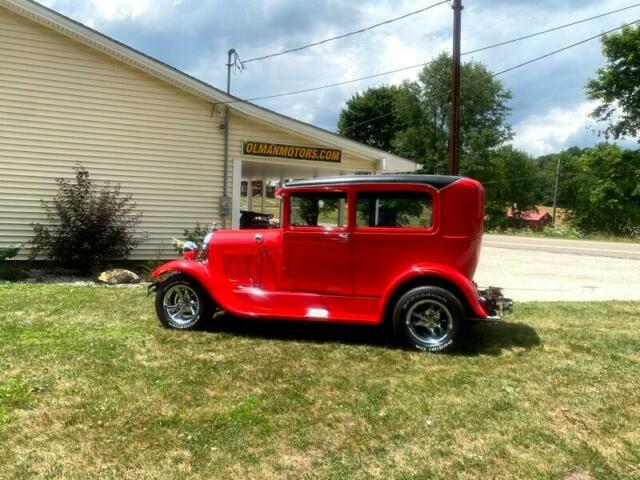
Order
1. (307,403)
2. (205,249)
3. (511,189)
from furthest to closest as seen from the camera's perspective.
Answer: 1. (511,189)
2. (205,249)
3. (307,403)

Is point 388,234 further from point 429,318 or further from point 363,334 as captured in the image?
point 363,334

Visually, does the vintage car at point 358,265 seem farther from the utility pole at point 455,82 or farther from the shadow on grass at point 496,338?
the utility pole at point 455,82

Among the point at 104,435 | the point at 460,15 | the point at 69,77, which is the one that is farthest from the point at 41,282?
the point at 460,15

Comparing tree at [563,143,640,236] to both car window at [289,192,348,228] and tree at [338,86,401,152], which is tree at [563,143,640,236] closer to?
tree at [338,86,401,152]

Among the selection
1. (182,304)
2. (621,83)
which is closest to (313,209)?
(182,304)

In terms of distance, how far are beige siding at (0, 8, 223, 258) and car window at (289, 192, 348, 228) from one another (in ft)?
19.0

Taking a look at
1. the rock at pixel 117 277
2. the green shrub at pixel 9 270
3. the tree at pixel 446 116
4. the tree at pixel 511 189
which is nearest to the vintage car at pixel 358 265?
the rock at pixel 117 277

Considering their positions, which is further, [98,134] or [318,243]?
[98,134]

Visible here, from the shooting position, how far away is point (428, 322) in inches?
207

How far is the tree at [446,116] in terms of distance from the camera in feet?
144

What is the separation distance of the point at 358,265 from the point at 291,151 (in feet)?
21.1

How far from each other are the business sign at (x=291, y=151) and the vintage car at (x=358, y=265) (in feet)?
18.1

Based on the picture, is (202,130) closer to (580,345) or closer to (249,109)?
(249,109)

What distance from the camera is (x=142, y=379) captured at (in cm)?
420
